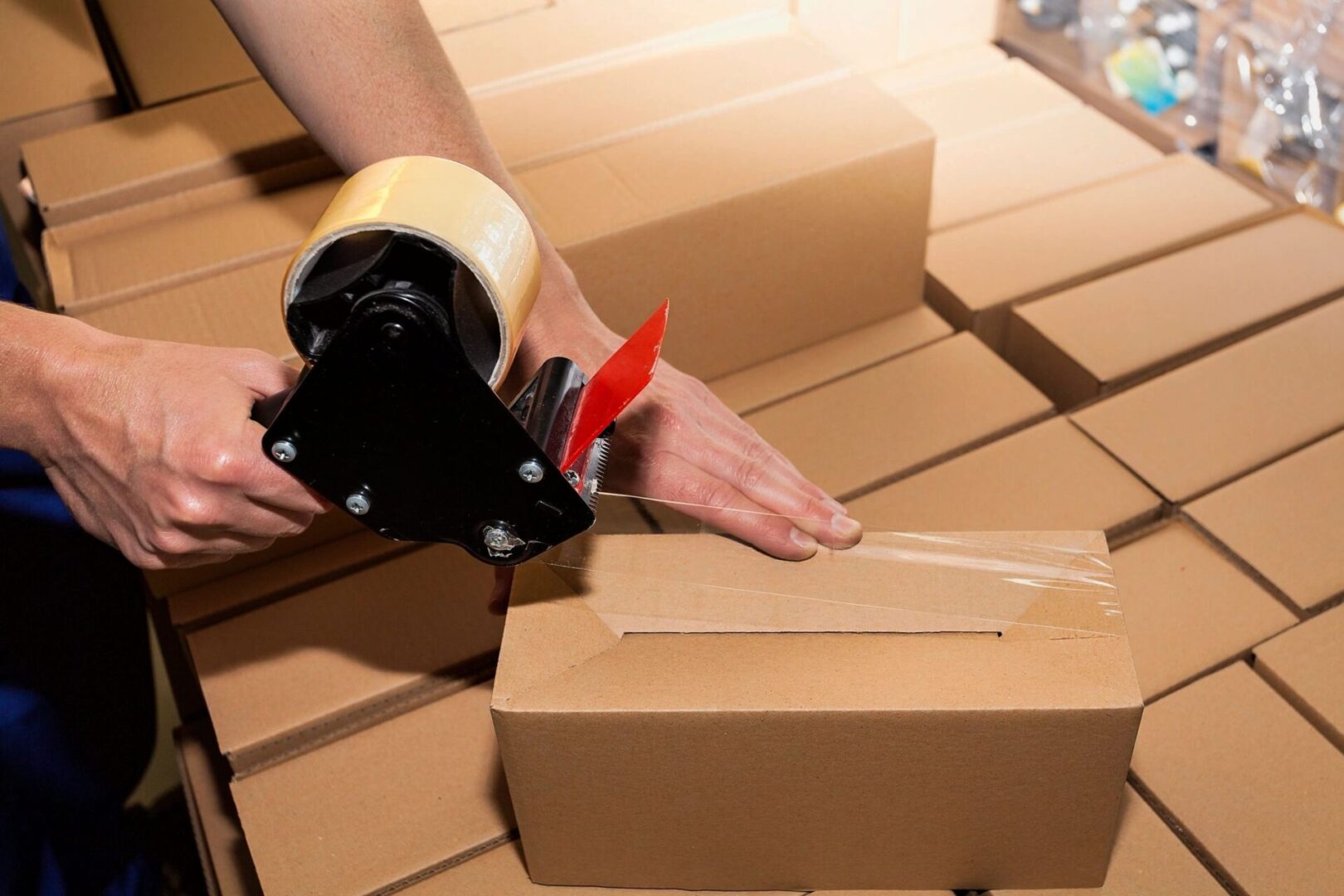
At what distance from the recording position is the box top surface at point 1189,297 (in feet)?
Answer: 4.16

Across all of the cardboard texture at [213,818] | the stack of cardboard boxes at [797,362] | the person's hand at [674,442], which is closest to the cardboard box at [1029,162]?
the stack of cardboard boxes at [797,362]

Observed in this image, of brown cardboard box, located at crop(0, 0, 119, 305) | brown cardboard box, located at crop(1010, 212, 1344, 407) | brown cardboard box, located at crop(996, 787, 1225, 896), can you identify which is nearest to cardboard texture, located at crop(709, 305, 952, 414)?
brown cardboard box, located at crop(1010, 212, 1344, 407)

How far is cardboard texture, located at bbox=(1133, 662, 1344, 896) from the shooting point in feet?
2.70

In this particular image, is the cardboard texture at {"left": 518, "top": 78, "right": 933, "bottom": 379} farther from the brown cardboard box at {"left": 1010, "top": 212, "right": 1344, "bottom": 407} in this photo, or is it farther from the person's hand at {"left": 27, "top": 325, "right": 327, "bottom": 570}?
the person's hand at {"left": 27, "top": 325, "right": 327, "bottom": 570}

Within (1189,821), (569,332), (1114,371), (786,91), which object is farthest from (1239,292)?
(569,332)

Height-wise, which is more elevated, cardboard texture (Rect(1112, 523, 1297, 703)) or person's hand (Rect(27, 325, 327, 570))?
person's hand (Rect(27, 325, 327, 570))

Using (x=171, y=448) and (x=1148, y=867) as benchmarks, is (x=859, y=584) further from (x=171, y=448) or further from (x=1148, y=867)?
(x=171, y=448)

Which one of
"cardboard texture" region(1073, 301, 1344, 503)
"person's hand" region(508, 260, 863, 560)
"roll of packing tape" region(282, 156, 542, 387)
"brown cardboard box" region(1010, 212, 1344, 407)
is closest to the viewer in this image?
"roll of packing tape" region(282, 156, 542, 387)

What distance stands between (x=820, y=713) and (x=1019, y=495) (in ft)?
1.62

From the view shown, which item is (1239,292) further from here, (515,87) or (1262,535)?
(515,87)

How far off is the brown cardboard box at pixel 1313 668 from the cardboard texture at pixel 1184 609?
0.06 ft

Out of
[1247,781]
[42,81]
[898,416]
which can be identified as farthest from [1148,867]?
[42,81]

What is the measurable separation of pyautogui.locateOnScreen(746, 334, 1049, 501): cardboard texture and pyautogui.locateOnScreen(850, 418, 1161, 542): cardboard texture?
3cm

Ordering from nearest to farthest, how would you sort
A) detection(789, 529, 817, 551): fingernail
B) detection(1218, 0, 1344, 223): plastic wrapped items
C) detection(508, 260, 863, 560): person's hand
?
detection(789, 529, 817, 551): fingernail, detection(508, 260, 863, 560): person's hand, detection(1218, 0, 1344, 223): plastic wrapped items
